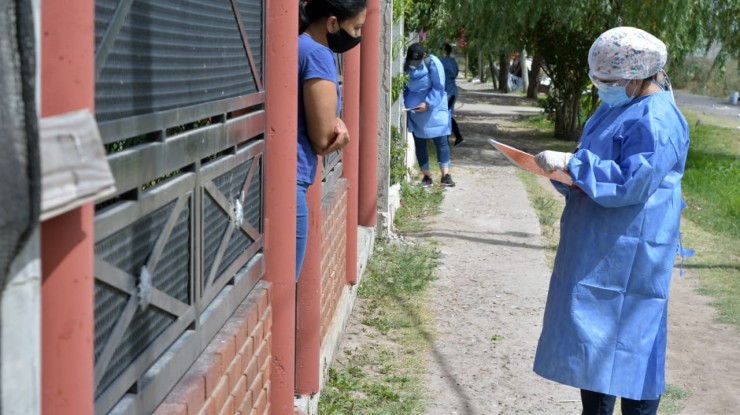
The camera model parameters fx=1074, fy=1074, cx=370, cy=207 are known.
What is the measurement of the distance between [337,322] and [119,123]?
4.27 metres

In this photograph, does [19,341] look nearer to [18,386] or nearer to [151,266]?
[18,386]

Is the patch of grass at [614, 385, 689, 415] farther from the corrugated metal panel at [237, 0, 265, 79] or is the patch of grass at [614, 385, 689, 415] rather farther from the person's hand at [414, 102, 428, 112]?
the person's hand at [414, 102, 428, 112]

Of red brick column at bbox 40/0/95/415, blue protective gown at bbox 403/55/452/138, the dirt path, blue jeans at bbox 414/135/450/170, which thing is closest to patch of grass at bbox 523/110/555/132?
blue jeans at bbox 414/135/450/170

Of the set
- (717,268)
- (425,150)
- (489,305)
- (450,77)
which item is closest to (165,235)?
(489,305)

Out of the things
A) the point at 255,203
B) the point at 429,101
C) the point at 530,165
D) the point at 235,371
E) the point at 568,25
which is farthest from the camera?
the point at 568,25

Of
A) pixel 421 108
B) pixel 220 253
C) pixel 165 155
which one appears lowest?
pixel 421 108

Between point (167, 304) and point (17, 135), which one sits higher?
point (17, 135)

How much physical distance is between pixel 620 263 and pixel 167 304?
6.62 feet

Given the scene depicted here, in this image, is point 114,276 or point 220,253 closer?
point 114,276

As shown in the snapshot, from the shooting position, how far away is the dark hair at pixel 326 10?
157 inches

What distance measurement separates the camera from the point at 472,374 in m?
5.86

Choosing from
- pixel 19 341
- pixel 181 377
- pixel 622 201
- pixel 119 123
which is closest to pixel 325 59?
pixel 622 201

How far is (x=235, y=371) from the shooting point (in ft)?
10.0

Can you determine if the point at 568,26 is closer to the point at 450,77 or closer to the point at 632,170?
the point at 450,77
